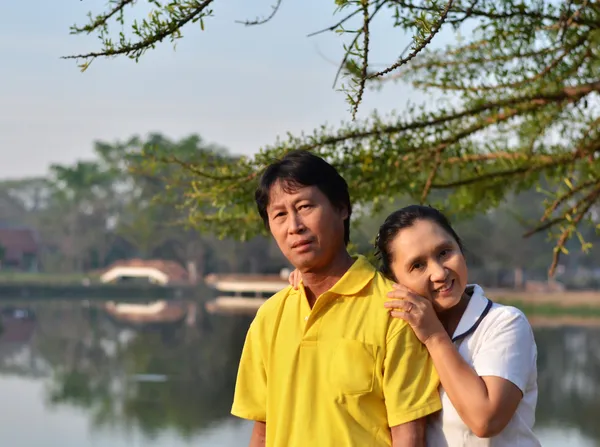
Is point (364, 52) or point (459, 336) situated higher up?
point (364, 52)

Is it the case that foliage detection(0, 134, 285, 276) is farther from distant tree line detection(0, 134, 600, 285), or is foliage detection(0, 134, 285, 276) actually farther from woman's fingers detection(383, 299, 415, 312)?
woman's fingers detection(383, 299, 415, 312)

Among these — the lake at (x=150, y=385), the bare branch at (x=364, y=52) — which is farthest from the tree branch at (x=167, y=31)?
the lake at (x=150, y=385)

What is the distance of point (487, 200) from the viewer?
11.6ft

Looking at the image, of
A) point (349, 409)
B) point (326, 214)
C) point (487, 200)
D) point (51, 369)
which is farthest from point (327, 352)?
point (51, 369)

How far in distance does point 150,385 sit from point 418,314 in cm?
1418

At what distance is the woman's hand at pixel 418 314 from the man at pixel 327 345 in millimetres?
18

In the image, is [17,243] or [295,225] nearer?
[295,225]

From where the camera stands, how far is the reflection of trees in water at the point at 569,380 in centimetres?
1187

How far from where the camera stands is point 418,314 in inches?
50.1

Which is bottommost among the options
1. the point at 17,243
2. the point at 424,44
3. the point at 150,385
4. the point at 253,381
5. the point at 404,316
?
the point at 150,385

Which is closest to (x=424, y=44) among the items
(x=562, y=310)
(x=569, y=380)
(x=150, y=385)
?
(x=150, y=385)

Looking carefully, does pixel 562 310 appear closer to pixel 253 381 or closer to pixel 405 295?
pixel 253 381

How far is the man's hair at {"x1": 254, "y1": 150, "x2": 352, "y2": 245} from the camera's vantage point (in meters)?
1.35

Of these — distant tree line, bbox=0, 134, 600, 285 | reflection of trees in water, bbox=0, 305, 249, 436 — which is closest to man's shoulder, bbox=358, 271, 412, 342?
reflection of trees in water, bbox=0, 305, 249, 436
